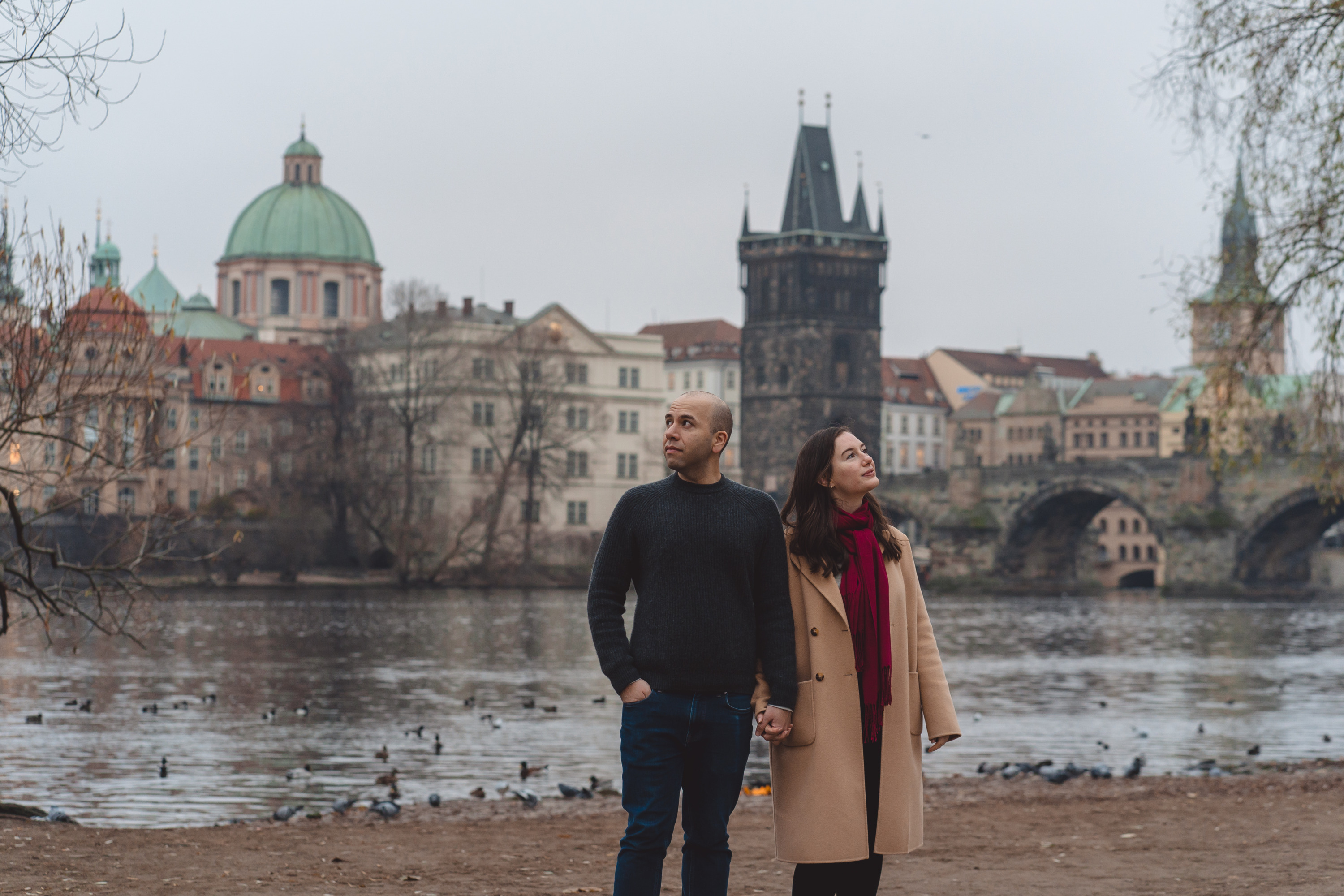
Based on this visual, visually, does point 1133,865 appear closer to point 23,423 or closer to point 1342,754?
point 23,423

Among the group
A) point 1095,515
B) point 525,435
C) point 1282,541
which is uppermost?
point 525,435

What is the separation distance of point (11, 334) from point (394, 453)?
198ft

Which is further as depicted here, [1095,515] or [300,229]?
[300,229]

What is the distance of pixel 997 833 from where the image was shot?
11.2m

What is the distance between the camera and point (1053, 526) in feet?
313

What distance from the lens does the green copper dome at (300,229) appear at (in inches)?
4705

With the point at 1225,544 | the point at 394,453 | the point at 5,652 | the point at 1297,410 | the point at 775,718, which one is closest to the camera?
the point at 775,718

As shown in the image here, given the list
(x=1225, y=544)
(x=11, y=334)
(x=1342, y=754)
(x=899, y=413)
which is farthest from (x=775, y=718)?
(x=899, y=413)

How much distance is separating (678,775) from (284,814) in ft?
23.7

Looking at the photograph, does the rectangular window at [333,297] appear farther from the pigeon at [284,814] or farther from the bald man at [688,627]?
the bald man at [688,627]

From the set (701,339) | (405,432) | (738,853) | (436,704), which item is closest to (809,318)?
(701,339)

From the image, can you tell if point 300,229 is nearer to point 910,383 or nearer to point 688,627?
point 910,383

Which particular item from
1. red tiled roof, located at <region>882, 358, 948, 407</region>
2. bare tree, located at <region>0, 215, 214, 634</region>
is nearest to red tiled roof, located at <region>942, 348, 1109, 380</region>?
red tiled roof, located at <region>882, 358, 948, 407</region>

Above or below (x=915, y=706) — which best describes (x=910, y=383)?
above
